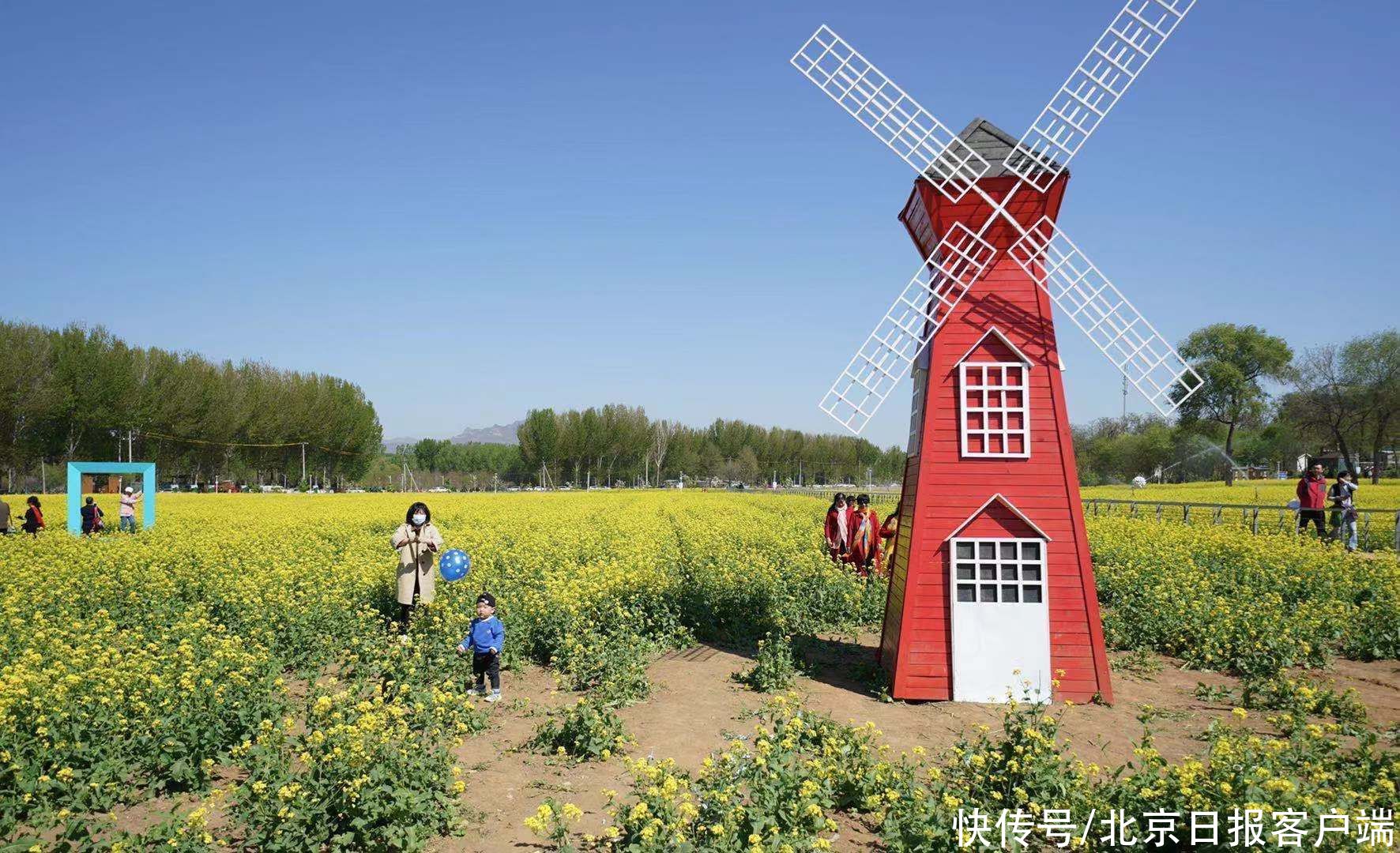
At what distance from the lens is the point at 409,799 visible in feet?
19.9

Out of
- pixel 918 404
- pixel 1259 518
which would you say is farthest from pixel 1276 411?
pixel 918 404

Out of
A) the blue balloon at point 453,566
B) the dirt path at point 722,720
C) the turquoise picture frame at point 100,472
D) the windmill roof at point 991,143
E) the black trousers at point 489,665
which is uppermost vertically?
the windmill roof at point 991,143

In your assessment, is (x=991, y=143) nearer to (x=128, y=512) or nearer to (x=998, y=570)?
(x=998, y=570)

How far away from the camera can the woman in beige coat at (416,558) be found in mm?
12148

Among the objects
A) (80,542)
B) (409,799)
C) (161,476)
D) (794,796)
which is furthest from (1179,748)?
(161,476)

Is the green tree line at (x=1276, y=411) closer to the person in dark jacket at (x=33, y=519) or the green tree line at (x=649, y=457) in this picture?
the green tree line at (x=649, y=457)

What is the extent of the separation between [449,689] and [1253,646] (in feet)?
33.7

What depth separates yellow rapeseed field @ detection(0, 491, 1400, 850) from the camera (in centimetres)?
618

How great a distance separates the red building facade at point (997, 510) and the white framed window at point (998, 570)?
0.04 feet

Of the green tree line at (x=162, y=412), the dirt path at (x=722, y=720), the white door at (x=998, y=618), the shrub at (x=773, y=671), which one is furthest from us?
the green tree line at (x=162, y=412)

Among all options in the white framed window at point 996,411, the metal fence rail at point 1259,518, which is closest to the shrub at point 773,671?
the white framed window at point 996,411

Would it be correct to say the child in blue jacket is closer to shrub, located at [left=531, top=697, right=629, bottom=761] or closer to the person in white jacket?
shrub, located at [left=531, top=697, right=629, bottom=761]

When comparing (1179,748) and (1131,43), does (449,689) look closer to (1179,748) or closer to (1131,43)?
(1179,748)

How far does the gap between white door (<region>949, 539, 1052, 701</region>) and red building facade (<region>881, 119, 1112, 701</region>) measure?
0.01 metres
